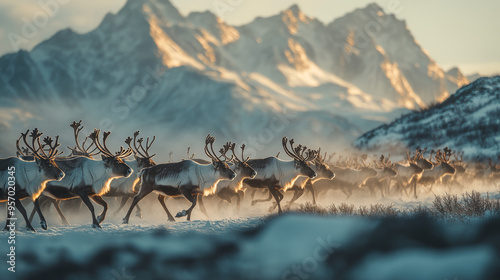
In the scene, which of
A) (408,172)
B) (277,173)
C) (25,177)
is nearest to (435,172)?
(408,172)

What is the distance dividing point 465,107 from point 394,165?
30918 mm

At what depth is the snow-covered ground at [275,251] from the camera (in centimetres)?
1061

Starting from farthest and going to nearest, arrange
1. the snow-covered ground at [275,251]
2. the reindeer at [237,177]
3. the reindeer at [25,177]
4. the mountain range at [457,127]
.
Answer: the mountain range at [457,127]
the reindeer at [237,177]
the reindeer at [25,177]
the snow-covered ground at [275,251]

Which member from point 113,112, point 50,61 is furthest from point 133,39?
point 113,112

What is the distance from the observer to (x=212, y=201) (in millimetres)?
19469

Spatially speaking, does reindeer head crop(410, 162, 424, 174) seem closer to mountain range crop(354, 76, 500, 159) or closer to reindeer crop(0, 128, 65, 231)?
mountain range crop(354, 76, 500, 159)

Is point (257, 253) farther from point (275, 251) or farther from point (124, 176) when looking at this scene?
point (124, 176)

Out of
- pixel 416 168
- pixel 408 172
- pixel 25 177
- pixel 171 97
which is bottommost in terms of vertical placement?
pixel 25 177

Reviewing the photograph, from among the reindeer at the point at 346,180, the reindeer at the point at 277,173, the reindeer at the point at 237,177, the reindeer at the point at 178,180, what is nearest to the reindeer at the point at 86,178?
the reindeer at the point at 178,180

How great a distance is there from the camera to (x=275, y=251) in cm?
1165

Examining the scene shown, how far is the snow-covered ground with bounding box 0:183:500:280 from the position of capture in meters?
10.6

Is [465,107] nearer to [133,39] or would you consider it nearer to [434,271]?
[434,271]

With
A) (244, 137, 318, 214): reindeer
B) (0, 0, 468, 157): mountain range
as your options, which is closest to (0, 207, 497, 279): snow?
(244, 137, 318, 214): reindeer

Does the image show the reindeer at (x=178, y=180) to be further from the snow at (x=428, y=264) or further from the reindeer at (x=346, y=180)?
the reindeer at (x=346, y=180)
